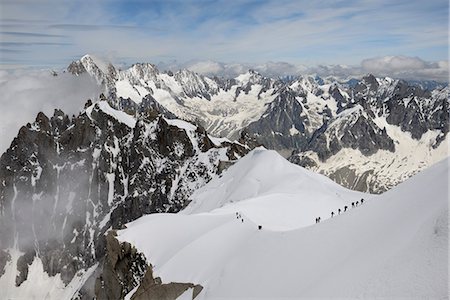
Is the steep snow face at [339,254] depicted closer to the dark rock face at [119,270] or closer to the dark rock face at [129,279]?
the dark rock face at [129,279]

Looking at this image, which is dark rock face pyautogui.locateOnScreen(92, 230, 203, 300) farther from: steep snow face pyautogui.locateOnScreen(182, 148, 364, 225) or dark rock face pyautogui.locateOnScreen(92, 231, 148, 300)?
steep snow face pyautogui.locateOnScreen(182, 148, 364, 225)

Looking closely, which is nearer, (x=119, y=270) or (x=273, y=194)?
(x=119, y=270)

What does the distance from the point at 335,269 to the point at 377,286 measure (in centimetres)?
668

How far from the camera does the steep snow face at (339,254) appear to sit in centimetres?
2773

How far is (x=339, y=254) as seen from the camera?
124ft

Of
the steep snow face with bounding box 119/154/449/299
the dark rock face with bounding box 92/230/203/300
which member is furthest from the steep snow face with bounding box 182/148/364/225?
the dark rock face with bounding box 92/230/203/300

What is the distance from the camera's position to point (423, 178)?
37.7m

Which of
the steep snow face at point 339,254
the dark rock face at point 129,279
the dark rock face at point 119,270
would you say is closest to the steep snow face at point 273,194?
the steep snow face at point 339,254

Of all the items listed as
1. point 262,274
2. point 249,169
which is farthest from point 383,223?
point 249,169

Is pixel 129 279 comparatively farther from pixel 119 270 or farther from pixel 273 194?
pixel 273 194

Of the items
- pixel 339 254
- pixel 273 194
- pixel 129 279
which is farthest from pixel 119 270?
pixel 339 254

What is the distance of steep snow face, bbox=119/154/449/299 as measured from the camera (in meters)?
27.7

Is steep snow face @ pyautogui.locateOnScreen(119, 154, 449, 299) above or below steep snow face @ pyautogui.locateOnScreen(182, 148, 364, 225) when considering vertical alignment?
above

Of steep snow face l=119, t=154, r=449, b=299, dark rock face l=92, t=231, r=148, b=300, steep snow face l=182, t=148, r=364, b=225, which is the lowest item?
dark rock face l=92, t=231, r=148, b=300
